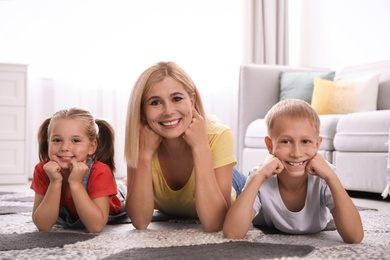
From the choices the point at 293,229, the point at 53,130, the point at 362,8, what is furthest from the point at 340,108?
the point at 53,130

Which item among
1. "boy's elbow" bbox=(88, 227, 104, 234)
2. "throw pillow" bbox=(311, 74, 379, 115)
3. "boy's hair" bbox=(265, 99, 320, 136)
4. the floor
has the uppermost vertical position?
"throw pillow" bbox=(311, 74, 379, 115)

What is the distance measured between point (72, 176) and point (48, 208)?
0.12 meters

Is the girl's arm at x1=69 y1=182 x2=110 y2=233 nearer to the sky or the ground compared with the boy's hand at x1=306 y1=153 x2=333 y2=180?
nearer to the ground

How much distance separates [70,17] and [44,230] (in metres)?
3.08

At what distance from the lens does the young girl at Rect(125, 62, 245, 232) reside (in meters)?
1.56

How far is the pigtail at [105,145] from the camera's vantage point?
5.79 feet

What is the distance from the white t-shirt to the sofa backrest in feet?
7.06

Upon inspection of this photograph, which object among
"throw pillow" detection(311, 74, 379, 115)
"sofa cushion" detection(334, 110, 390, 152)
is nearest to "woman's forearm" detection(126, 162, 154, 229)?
"sofa cushion" detection(334, 110, 390, 152)

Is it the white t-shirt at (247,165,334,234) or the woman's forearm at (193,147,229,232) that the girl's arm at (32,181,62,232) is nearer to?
the woman's forearm at (193,147,229,232)

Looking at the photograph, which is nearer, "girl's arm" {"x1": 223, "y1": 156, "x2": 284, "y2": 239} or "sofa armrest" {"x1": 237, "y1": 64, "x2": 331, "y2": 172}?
"girl's arm" {"x1": 223, "y1": 156, "x2": 284, "y2": 239}

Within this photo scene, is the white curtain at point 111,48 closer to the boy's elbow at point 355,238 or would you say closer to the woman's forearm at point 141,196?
the woman's forearm at point 141,196

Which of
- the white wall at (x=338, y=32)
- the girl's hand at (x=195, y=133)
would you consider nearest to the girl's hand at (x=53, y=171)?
the girl's hand at (x=195, y=133)

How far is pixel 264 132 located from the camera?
135 inches

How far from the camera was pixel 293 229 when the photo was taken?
1531mm
